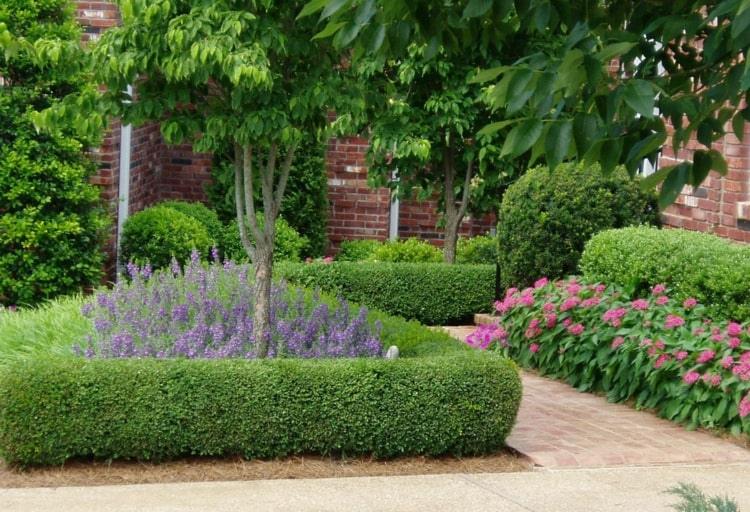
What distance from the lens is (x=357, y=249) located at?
15148 millimetres

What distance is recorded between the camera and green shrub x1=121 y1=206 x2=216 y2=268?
40.9 ft

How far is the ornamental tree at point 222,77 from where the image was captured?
6.84 m

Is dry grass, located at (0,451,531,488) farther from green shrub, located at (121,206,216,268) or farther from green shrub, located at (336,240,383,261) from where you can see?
green shrub, located at (336,240,383,261)

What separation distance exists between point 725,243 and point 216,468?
446cm

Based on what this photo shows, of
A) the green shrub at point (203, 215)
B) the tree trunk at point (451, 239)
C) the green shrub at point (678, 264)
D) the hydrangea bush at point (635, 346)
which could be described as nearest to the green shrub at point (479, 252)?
the tree trunk at point (451, 239)

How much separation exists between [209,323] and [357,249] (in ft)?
22.9

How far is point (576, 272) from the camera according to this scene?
11.2 meters

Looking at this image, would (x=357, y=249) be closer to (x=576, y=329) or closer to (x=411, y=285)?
(x=411, y=285)

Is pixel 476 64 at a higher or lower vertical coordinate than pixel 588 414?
higher

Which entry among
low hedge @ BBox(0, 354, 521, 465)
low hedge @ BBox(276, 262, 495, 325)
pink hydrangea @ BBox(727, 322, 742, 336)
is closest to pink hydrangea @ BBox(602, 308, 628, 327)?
pink hydrangea @ BBox(727, 322, 742, 336)

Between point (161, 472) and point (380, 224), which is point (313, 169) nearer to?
point (380, 224)

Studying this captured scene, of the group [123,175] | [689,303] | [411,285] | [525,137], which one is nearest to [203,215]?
[123,175]

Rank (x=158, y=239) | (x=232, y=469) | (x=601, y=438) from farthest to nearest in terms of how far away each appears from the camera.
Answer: (x=158, y=239)
(x=601, y=438)
(x=232, y=469)

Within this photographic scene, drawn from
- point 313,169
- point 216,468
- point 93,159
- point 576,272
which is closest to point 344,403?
point 216,468
